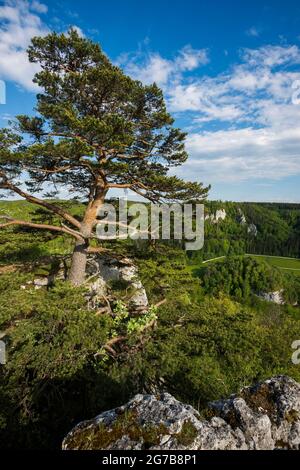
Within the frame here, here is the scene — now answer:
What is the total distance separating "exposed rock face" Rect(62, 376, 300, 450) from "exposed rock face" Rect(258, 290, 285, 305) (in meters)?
102

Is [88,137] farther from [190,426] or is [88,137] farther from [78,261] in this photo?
[190,426]

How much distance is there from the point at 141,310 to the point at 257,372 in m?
8.51

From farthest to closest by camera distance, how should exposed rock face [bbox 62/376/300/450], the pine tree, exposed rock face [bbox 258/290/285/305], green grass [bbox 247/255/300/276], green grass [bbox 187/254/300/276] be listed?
green grass [bbox 247/255/300/276]
green grass [bbox 187/254/300/276]
exposed rock face [bbox 258/290/285/305]
the pine tree
exposed rock face [bbox 62/376/300/450]

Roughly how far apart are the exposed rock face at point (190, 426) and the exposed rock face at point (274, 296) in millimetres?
102014

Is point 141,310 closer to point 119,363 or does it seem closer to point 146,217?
point 119,363

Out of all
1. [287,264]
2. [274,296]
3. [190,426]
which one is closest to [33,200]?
[190,426]

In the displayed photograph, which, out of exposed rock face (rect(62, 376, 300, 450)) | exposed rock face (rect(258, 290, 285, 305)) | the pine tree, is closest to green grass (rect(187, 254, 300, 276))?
exposed rock face (rect(258, 290, 285, 305))

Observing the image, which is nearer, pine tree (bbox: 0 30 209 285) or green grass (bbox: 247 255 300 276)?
pine tree (bbox: 0 30 209 285)

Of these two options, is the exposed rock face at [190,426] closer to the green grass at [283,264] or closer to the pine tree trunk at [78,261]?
the pine tree trunk at [78,261]

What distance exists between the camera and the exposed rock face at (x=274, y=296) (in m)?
96.8

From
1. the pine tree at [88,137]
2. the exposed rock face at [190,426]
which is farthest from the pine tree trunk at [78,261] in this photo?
the exposed rock face at [190,426]

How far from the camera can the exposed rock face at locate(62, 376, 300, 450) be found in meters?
3.36

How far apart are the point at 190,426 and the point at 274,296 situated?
105391mm

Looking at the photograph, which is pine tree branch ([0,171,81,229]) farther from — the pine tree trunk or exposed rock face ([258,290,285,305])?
exposed rock face ([258,290,285,305])
